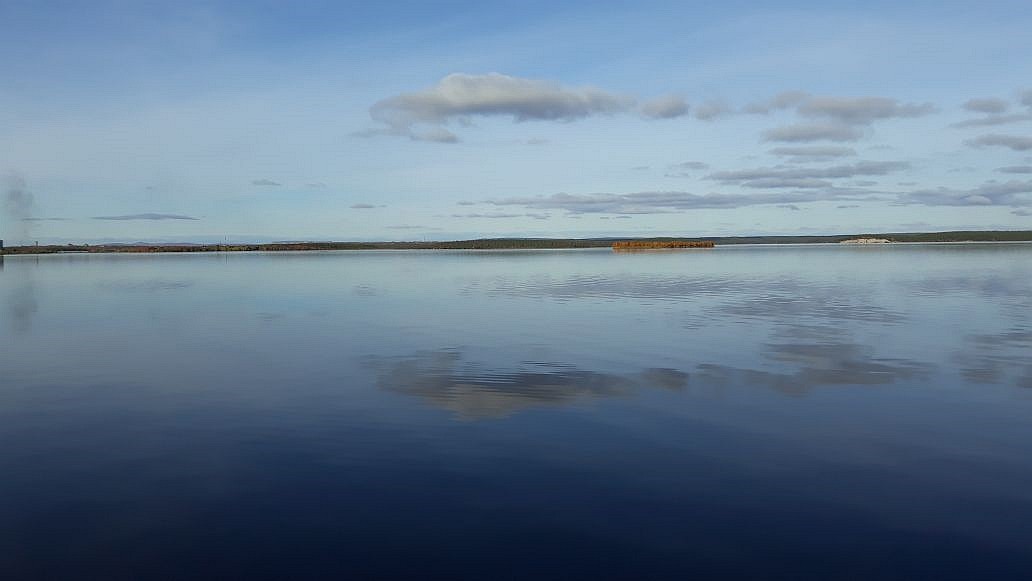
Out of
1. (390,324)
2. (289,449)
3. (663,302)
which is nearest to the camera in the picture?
(289,449)

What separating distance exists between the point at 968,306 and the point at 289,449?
3092cm

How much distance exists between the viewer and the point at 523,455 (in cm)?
1063

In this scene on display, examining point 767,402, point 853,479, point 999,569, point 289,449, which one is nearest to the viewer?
point 999,569

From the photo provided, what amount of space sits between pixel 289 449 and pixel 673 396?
7608 mm

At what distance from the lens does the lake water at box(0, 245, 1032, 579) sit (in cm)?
748

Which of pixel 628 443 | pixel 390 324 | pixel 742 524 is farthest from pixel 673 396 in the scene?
pixel 390 324

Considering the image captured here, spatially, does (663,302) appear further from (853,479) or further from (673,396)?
(853,479)

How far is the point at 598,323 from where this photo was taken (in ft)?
87.8

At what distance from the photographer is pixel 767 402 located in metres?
13.8

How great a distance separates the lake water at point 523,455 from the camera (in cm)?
748

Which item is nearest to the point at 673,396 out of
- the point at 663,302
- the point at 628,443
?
the point at 628,443

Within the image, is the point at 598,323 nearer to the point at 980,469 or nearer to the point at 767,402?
the point at 767,402

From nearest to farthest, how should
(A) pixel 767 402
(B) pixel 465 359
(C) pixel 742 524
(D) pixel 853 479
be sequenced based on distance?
(C) pixel 742 524, (D) pixel 853 479, (A) pixel 767 402, (B) pixel 465 359

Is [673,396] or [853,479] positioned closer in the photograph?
[853,479]
